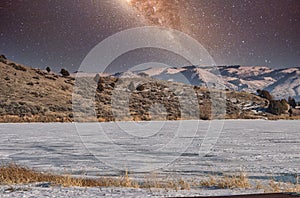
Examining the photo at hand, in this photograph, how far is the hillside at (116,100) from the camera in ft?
123

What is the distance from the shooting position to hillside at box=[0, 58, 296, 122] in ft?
123

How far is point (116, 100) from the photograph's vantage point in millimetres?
48906

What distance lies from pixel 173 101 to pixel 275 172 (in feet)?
144

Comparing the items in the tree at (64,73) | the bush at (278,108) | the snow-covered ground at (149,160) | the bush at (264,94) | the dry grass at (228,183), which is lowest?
the dry grass at (228,183)

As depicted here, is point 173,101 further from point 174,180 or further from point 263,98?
point 174,180

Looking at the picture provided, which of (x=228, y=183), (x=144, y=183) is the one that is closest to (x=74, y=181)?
(x=144, y=183)

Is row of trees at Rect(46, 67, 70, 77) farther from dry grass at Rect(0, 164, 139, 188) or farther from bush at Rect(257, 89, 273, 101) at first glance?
dry grass at Rect(0, 164, 139, 188)

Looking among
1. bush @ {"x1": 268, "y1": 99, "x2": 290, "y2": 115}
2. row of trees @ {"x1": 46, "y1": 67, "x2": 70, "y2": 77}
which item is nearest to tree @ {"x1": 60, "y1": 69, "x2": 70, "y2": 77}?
row of trees @ {"x1": 46, "y1": 67, "x2": 70, "y2": 77}

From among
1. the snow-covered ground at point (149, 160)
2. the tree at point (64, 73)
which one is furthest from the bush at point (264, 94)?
the snow-covered ground at point (149, 160)

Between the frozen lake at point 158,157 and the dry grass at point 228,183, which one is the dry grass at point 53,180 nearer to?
the frozen lake at point 158,157

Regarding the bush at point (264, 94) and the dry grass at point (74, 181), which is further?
the bush at point (264, 94)

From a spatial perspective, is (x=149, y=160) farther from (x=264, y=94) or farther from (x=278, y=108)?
(x=264, y=94)

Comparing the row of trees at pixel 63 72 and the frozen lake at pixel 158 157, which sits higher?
the row of trees at pixel 63 72

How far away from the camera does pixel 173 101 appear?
52.5 meters
